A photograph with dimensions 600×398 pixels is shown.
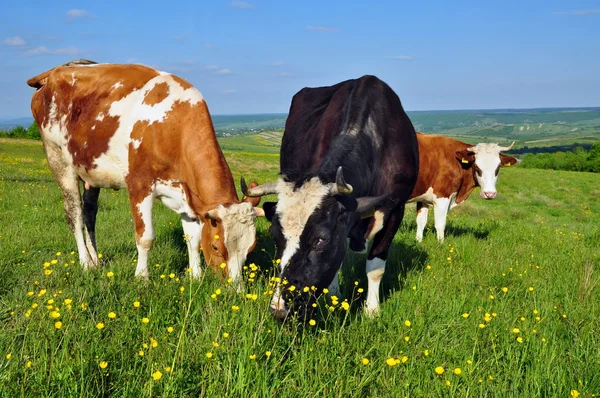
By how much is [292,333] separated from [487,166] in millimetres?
8664

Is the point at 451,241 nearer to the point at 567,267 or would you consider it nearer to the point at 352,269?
the point at 567,267

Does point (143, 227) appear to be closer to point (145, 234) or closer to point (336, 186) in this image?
point (145, 234)

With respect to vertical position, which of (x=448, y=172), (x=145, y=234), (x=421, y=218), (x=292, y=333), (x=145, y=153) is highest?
(x=145, y=153)

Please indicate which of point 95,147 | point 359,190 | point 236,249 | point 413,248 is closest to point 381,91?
point 359,190

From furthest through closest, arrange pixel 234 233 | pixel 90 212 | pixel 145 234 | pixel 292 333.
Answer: pixel 90 212, pixel 145 234, pixel 234 233, pixel 292 333

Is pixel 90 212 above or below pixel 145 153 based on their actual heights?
below

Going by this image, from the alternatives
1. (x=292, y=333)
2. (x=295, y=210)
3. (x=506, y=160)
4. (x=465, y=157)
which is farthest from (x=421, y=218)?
(x=292, y=333)

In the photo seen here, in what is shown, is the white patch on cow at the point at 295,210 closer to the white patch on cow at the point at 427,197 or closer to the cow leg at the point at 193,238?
the cow leg at the point at 193,238

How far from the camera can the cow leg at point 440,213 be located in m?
10.5

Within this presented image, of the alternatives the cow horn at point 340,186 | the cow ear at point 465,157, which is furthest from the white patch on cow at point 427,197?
the cow horn at point 340,186

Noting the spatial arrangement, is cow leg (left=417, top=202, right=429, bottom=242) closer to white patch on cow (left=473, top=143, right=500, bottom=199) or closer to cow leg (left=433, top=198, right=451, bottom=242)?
cow leg (left=433, top=198, right=451, bottom=242)

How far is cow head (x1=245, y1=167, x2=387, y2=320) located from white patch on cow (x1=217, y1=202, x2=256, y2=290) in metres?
1.18

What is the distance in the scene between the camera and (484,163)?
11156mm

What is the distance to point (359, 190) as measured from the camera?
4672 mm
